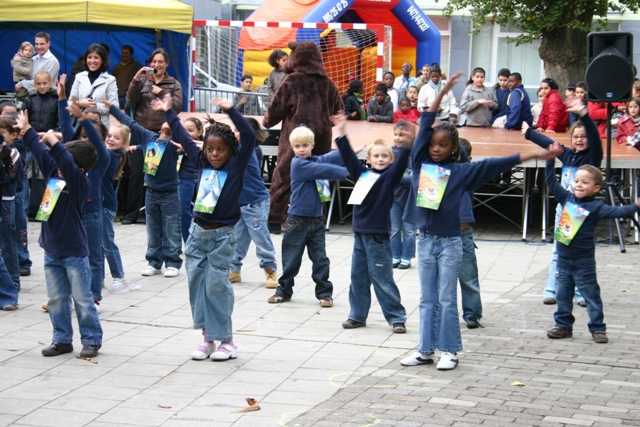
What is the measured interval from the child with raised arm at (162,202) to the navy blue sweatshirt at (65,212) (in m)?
2.83

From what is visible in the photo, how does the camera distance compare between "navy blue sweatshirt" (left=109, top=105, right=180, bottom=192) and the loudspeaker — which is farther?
the loudspeaker

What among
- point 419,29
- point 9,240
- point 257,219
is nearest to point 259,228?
point 257,219

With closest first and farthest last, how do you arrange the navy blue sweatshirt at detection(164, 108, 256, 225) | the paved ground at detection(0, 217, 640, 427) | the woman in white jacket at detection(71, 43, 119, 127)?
the paved ground at detection(0, 217, 640, 427)
the navy blue sweatshirt at detection(164, 108, 256, 225)
the woman in white jacket at detection(71, 43, 119, 127)

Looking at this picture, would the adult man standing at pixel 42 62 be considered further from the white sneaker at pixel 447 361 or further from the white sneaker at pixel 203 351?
the white sneaker at pixel 447 361

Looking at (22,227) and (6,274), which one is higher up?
(22,227)

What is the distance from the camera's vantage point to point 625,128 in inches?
566

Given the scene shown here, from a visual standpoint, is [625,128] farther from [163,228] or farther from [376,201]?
[376,201]

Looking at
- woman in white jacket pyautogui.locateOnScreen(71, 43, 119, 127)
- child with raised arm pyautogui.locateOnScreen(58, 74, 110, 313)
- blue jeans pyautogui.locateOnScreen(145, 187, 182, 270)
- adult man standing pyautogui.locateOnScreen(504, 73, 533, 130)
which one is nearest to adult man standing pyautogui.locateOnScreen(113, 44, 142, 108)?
woman in white jacket pyautogui.locateOnScreen(71, 43, 119, 127)

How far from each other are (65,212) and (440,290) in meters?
2.71

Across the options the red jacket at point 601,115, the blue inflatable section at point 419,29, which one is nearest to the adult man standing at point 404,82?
the blue inflatable section at point 419,29

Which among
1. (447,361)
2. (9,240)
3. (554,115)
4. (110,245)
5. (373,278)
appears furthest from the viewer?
(554,115)

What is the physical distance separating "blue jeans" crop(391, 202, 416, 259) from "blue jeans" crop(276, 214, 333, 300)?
1.87 meters

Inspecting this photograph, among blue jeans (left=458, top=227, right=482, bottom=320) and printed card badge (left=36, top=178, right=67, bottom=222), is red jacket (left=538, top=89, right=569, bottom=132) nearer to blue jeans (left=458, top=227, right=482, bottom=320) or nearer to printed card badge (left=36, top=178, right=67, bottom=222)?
blue jeans (left=458, top=227, right=482, bottom=320)

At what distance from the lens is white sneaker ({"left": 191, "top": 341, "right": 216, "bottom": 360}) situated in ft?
23.0
